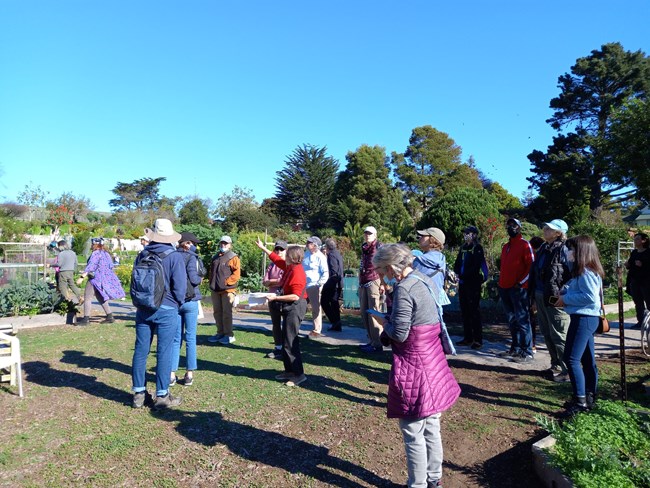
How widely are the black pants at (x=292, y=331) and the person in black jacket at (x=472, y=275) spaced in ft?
8.82

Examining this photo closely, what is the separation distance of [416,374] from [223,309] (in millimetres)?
4976

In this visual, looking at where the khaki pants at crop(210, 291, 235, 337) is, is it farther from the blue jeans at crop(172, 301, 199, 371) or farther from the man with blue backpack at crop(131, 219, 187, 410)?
the man with blue backpack at crop(131, 219, 187, 410)

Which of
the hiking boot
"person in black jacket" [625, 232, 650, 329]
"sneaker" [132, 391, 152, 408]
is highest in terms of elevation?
"person in black jacket" [625, 232, 650, 329]

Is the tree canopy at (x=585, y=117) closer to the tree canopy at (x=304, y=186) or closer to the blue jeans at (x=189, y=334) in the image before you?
the tree canopy at (x=304, y=186)

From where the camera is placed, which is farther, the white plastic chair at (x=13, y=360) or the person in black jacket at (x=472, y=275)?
the person in black jacket at (x=472, y=275)

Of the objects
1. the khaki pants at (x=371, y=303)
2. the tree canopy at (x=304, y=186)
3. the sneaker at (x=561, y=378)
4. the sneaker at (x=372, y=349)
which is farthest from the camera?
the tree canopy at (x=304, y=186)

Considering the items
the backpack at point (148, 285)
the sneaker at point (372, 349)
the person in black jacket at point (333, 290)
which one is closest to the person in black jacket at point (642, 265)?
the sneaker at point (372, 349)

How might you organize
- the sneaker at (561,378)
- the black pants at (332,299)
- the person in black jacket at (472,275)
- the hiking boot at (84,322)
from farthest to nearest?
the hiking boot at (84,322) → the black pants at (332,299) → the person in black jacket at (472,275) → the sneaker at (561,378)

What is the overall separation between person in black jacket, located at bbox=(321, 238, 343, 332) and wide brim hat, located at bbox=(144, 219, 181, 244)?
4.15m

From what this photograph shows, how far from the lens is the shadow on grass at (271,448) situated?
10.9ft

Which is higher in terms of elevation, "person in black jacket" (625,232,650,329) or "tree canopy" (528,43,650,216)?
"tree canopy" (528,43,650,216)

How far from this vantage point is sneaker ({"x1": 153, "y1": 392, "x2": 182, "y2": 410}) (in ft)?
Answer: 14.9

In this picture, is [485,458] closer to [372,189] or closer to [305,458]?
[305,458]

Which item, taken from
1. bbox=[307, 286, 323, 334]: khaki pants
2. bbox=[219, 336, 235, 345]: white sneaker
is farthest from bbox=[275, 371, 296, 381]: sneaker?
bbox=[307, 286, 323, 334]: khaki pants
